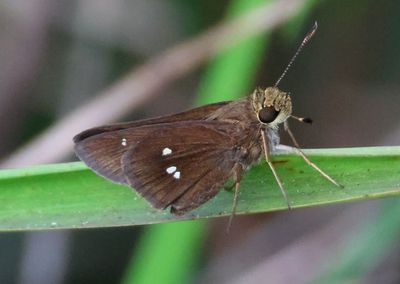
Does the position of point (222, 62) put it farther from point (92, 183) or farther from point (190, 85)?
point (190, 85)

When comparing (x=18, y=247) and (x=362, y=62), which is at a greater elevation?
(x=362, y=62)

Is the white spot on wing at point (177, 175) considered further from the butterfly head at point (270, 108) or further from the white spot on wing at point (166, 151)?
the butterfly head at point (270, 108)

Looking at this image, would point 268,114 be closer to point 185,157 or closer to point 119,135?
point 185,157

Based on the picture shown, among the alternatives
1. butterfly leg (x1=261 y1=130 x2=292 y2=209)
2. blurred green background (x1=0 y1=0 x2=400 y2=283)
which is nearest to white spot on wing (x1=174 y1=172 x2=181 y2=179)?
butterfly leg (x1=261 y1=130 x2=292 y2=209)

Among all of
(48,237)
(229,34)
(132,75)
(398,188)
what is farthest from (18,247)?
(398,188)

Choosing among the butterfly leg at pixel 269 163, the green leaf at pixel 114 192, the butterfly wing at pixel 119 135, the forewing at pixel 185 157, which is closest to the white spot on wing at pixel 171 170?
the forewing at pixel 185 157

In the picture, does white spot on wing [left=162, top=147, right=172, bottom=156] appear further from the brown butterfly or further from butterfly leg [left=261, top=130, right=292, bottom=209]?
butterfly leg [left=261, top=130, right=292, bottom=209]
